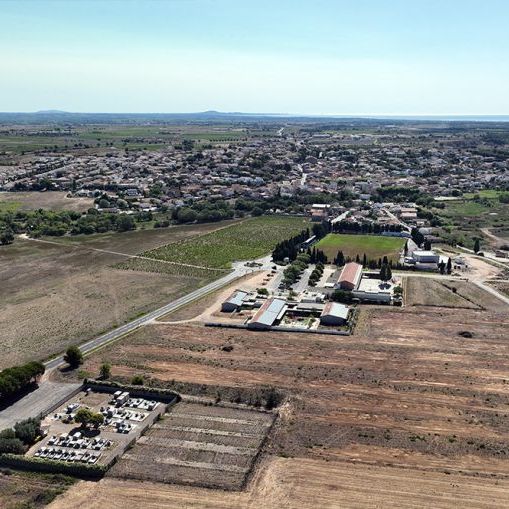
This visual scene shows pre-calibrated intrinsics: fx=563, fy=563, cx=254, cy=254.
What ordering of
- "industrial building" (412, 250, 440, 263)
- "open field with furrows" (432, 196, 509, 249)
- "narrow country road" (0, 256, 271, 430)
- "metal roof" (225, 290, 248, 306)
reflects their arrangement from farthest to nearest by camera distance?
"open field with furrows" (432, 196, 509, 249)
"industrial building" (412, 250, 440, 263)
"metal roof" (225, 290, 248, 306)
"narrow country road" (0, 256, 271, 430)

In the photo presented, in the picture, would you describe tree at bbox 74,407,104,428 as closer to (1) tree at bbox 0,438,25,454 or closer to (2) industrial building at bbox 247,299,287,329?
(1) tree at bbox 0,438,25,454

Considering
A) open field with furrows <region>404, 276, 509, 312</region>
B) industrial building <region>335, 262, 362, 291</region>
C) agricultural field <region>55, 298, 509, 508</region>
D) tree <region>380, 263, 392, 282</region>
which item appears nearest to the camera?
agricultural field <region>55, 298, 509, 508</region>

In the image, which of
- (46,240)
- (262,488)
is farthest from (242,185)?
(262,488)

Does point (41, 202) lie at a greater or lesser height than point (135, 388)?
greater

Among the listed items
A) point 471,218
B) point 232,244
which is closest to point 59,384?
point 232,244

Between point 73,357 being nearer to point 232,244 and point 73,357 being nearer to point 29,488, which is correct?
point 29,488

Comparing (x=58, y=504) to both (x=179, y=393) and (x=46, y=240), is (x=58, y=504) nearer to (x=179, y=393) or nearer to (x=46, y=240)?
(x=179, y=393)

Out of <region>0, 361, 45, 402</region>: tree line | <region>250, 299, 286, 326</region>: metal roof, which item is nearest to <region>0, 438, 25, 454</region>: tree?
<region>0, 361, 45, 402</region>: tree line
